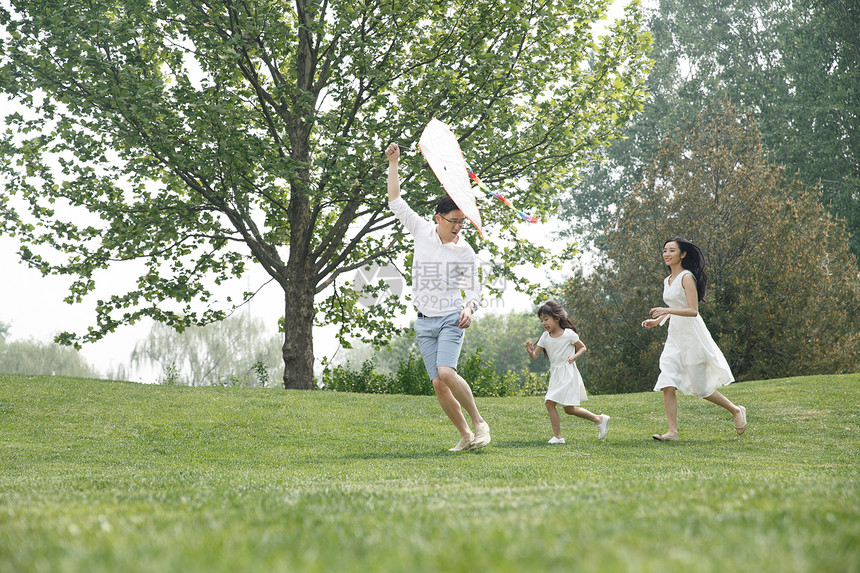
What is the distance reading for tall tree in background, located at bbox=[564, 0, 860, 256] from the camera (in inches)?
1293

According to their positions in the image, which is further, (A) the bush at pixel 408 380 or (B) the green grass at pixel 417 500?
(A) the bush at pixel 408 380

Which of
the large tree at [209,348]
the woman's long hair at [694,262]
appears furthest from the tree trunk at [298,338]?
the large tree at [209,348]

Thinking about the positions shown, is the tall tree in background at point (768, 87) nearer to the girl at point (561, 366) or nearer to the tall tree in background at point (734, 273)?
the tall tree in background at point (734, 273)

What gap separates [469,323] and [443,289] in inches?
22.3

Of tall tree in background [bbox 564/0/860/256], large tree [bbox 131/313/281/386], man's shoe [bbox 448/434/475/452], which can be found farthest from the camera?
large tree [bbox 131/313/281/386]

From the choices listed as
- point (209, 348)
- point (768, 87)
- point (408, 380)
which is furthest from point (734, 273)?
point (209, 348)

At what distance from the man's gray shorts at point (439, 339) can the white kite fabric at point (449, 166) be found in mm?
1001

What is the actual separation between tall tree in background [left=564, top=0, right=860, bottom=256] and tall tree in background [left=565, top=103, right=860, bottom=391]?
12.6 ft

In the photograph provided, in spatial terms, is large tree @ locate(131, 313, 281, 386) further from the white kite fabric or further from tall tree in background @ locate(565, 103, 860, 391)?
the white kite fabric

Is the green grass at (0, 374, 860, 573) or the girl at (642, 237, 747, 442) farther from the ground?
the girl at (642, 237, 747, 442)

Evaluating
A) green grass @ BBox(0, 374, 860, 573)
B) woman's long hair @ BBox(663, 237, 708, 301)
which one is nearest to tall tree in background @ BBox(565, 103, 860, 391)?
green grass @ BBox(0, 374, 860, 573)

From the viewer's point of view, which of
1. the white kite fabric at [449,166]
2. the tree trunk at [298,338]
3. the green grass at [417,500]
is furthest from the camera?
the tree trunk at [298,338]

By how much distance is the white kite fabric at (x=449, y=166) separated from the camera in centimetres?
708

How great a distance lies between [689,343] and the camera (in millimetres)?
9039
